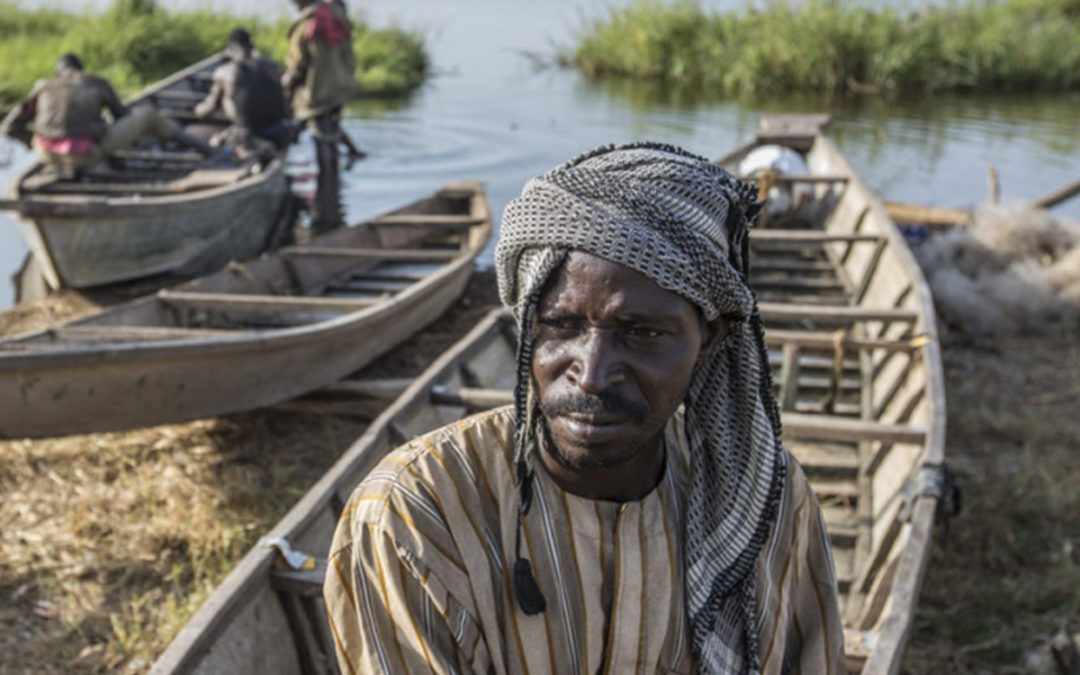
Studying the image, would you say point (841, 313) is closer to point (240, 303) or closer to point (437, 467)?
point (240, 303)

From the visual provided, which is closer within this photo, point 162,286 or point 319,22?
point 162,286

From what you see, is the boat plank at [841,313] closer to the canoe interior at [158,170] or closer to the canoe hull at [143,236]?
the canoe hull at [143,236]

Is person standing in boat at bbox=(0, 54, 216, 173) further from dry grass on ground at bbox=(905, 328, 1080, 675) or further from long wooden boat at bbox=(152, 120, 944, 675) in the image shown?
dry grass on ground at bbox=(905, 328, 1080, 675)

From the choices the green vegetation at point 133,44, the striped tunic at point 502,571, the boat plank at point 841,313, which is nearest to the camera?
the striped tunic at point 502,571

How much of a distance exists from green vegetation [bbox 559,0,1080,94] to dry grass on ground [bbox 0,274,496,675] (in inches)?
518

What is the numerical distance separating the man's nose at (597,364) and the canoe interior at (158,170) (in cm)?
568

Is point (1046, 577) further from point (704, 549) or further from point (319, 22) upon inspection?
point (319, 22)

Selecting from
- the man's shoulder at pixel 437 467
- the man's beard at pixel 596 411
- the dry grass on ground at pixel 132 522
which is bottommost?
the dry grass on ground at pixel 132 522

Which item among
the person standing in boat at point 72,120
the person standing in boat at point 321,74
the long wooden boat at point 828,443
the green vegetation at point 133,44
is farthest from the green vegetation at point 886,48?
the person standing in boat at point 72,120

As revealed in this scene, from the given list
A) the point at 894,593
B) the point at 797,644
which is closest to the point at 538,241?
the point at 797,644

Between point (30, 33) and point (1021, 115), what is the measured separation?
50.0 ft

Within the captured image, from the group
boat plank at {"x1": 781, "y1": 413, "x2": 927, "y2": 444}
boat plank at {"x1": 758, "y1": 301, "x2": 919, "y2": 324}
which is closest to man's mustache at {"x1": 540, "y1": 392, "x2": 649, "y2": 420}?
boat plank at {"x1": 781, "y1": 413, "x2": 927, "y2": 444}

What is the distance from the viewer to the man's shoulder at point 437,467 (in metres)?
1.33

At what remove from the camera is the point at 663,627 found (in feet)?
4.67
